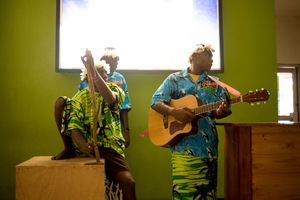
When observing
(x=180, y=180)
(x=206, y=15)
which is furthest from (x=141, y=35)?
(x=180, y=180)

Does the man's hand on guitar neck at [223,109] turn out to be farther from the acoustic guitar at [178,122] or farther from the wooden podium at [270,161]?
the wooden podium at [270,161]

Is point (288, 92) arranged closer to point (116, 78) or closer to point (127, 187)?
point (116, 78)

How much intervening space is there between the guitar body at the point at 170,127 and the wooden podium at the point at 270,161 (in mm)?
440

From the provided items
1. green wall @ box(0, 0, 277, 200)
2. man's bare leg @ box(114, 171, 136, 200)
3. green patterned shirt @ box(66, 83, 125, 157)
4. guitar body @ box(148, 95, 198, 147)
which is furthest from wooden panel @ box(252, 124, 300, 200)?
green wall @ box(0, 0, 277, 200)

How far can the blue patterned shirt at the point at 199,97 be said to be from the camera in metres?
2.11

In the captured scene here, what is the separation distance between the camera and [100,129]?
6.33ft

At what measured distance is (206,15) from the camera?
130 inches

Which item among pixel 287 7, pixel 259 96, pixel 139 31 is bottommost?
pixel 259 96

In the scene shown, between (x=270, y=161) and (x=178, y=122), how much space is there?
2.20 ft

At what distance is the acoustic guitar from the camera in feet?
6.53

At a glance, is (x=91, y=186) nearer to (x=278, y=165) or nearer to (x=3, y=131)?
(x=278, y=165)

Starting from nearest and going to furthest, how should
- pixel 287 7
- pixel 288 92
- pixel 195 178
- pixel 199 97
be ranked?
pixel 195 178 < pixel 199 97 < pixel 287 7 < pixel 288 92

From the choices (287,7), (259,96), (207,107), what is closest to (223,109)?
(207,107)

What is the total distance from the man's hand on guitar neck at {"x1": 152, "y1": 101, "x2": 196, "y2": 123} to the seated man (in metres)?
0.37
